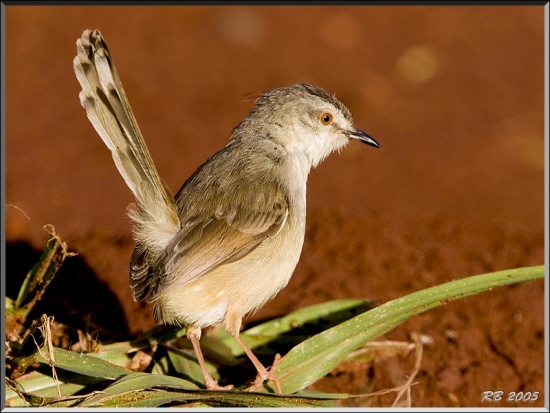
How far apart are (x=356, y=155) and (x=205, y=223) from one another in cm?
Answer: 451

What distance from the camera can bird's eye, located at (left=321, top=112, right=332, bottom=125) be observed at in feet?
17.8

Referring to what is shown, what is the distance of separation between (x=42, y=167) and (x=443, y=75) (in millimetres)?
5223

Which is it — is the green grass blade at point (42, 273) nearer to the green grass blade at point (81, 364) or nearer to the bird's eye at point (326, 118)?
the green grass blade at point (81, 364)

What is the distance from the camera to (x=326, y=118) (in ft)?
17.9

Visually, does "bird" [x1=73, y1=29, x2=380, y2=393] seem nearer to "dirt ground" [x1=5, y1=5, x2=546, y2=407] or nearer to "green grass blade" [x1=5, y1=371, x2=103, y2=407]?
"green grass blade" [x1=5, y1=371, x2=103, y2=407]

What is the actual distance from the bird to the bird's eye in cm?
37

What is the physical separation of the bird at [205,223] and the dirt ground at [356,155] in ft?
2.53

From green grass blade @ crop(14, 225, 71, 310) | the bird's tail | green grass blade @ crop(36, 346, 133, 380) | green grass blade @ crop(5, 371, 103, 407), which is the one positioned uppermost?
the bird's tail

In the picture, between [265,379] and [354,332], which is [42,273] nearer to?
[265,379]

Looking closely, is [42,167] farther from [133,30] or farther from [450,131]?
[450,131]

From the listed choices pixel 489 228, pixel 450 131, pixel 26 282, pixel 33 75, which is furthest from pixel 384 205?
pixel 33 75

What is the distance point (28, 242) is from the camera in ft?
21.5

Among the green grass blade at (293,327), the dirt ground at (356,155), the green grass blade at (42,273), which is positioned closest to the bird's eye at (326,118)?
the green grass blade at (293,327)

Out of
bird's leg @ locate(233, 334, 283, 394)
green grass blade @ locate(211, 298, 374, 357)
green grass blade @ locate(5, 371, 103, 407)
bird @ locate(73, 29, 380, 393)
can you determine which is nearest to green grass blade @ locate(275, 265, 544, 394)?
bird's leg @ locate(233, 334, 283, 394)
